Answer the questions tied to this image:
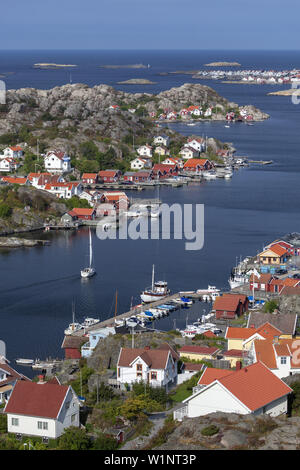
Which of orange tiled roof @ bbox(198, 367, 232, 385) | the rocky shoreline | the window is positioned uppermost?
orange tiled roof @ bbox(198, 367, 232, 385)

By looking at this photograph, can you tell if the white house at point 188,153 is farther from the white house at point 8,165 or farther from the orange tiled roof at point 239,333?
the orange tiled roof at point 239,333

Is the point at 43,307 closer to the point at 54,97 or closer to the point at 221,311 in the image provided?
the point at 221,311

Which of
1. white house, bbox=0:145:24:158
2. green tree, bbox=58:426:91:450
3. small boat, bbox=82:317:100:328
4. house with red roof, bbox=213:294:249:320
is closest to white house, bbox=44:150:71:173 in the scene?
white house, bbox=0:145:24:158

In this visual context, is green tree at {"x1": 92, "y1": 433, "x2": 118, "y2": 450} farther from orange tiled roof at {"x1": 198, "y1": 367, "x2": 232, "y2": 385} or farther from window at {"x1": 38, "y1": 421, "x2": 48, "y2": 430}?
orange tiled roof at {"x1": 198, "y1": 367, "x2": 232, "y2": 385}

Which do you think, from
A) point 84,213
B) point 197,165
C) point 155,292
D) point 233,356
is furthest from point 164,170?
point 233,356

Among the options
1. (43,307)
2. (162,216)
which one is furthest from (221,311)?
(162,216)

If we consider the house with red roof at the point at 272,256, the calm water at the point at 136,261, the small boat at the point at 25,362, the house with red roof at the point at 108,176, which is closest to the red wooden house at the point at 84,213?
the calm water at the point at 136,261

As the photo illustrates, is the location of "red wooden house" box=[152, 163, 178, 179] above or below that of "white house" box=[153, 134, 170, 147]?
below
